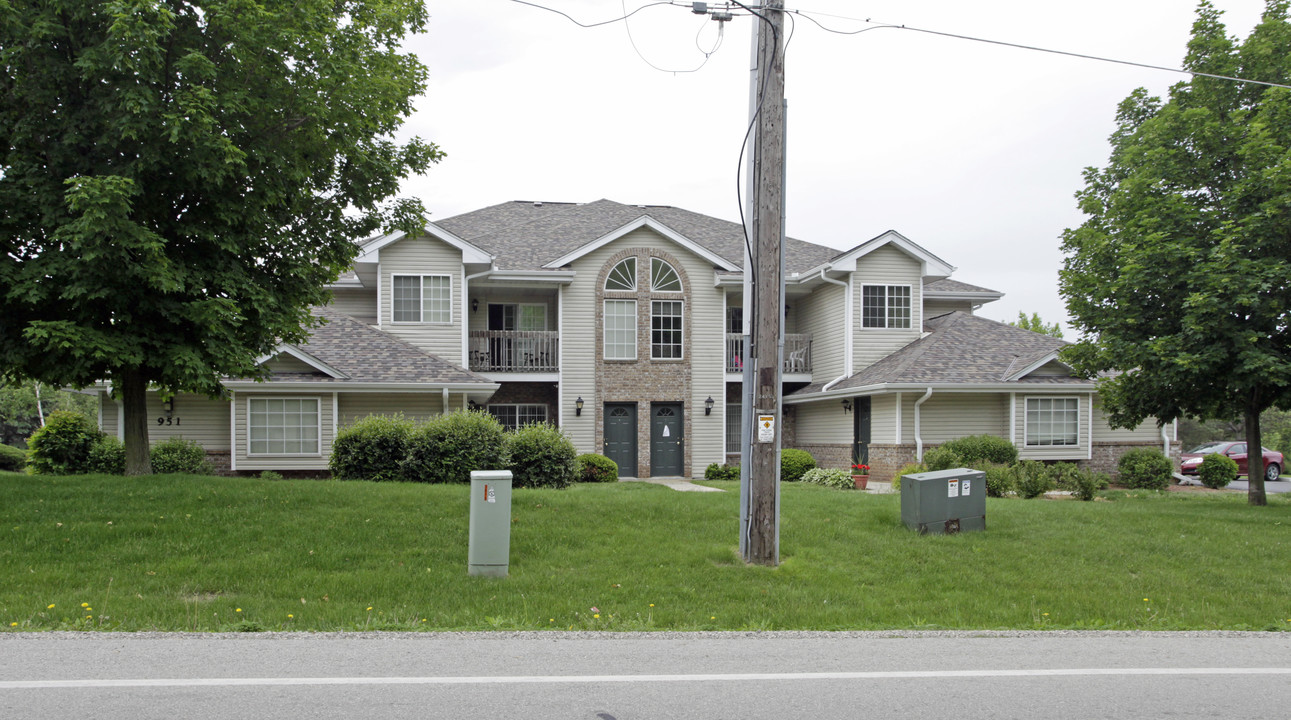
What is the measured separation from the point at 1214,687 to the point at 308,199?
1214cm

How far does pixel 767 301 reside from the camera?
9484mm

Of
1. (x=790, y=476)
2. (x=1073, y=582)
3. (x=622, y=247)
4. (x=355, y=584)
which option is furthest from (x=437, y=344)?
(x=1073, y=582)

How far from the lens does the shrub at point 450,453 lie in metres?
16.1

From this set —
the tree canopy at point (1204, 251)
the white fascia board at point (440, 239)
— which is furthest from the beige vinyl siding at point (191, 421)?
the tree canopy at point (1204, 251)

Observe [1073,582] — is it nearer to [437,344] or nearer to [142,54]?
[142,54]

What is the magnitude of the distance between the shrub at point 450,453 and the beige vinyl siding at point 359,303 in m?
8.43

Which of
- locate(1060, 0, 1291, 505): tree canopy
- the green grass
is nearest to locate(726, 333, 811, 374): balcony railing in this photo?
locate(1060, 0, 1291, 505): tree canopy

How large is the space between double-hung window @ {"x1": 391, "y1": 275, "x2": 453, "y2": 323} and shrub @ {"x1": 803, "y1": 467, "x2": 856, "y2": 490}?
10.2 metres

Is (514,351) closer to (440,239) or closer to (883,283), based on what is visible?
(440,239)

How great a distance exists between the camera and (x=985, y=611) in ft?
26.5

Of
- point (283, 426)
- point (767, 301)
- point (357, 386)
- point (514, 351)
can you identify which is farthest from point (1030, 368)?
point (283, 426)

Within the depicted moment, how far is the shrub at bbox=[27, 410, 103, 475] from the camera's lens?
18.2m

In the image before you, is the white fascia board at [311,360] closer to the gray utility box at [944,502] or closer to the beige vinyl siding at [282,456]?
the beige vinyl siding at [282,456]

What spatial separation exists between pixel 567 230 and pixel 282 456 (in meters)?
10.8
